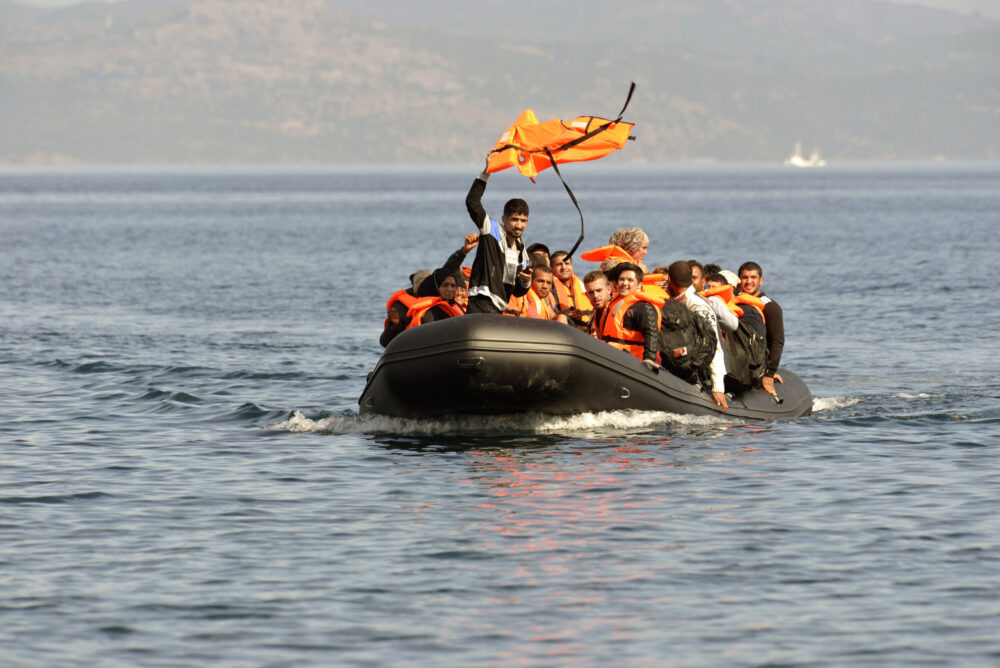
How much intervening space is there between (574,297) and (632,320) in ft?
5.24

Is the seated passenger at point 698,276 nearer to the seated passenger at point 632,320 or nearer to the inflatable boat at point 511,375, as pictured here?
the seated passenger at point 632,320

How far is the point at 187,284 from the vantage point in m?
37.7

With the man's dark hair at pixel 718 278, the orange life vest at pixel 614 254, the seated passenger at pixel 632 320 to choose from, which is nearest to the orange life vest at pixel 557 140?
the orange life vest at pixel 614 254

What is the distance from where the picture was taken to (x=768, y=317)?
14336mm


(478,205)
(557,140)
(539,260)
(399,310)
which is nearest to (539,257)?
(539,260)

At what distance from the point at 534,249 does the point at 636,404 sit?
7.06 ft

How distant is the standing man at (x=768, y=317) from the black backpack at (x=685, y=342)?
0.91 meters

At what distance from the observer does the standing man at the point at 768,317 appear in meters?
14.2

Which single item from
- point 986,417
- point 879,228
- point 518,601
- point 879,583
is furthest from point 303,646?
point 879,228

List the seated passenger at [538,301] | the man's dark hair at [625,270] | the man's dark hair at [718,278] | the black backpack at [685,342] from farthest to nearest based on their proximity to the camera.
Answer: the man's dark hair at [718,278], the seated passenger at [538,301], the black backpack at [685,342], the man's dark hair at [625,270]

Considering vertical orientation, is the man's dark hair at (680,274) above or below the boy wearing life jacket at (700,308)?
above

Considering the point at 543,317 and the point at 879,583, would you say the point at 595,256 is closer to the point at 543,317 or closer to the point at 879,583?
the point at 543,317

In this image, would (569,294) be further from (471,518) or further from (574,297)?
(471,518)

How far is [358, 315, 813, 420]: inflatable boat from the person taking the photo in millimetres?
12422
